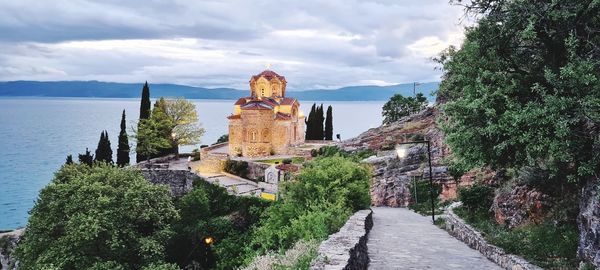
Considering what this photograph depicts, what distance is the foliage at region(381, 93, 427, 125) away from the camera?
7375 cm

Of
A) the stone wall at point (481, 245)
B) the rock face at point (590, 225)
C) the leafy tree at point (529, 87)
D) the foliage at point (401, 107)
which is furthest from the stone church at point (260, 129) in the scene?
the rock face at point (590, 225)

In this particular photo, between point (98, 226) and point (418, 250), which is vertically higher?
point (418, 250)

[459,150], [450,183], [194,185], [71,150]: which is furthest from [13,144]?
[459,150]

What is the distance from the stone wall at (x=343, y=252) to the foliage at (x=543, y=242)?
3559mm

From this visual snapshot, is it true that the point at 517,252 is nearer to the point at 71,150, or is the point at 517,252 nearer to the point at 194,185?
the point at 194,185

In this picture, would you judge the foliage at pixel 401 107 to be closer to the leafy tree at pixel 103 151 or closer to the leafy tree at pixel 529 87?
the leafy tree at pixel 103 151

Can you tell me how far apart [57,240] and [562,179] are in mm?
22364

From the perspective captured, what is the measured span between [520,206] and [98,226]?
18391 millimetres

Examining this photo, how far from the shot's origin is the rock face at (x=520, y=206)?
13.0 meters

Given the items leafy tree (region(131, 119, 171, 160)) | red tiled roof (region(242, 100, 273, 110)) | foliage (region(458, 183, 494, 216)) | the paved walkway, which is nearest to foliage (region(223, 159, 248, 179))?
red tiled roof (region(242, 100, 273, 110))

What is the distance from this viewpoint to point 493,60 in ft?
38.0

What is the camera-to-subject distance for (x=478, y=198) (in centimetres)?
1702

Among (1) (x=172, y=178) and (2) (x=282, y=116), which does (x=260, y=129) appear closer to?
(2) (x=282, y=116)

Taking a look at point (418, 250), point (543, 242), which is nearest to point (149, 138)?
point (418, 250)
